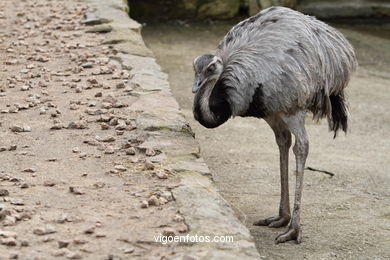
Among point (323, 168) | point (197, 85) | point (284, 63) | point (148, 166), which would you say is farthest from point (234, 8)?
point (148, 166)

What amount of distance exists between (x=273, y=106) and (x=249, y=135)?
2478mm

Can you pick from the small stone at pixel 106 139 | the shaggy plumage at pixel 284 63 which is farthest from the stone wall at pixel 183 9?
the small stone at pixel 106 139

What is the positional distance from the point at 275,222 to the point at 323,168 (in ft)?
4.67

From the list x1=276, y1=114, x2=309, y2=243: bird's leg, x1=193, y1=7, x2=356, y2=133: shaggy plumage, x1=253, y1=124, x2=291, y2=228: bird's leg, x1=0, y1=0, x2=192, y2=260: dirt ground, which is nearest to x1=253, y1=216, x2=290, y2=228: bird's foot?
x1=253, y1=124, x2=291, y2=228: bird's leg

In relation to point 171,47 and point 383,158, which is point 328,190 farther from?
point 171,47

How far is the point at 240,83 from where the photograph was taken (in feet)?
13.9

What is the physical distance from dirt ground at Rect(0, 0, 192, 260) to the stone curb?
0.22 ft

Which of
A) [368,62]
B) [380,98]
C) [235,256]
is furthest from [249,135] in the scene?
[235,256]

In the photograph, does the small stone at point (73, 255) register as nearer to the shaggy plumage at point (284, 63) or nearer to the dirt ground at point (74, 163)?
the dirt ground at point (74, 163)

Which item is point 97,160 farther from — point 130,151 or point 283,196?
point 283,196

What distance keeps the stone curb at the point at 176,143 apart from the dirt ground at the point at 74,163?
67 millimetres

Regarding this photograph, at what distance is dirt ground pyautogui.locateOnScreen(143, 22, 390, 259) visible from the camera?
443 centimetres

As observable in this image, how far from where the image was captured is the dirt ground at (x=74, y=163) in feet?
10.6

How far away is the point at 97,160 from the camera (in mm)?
4215
